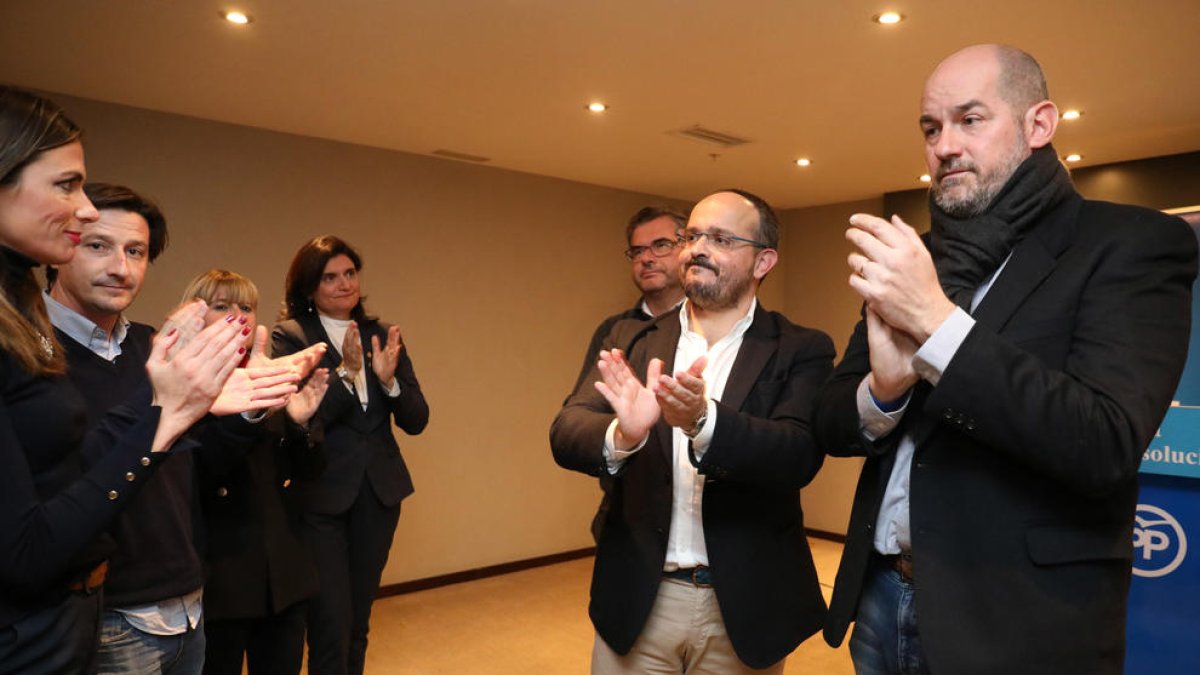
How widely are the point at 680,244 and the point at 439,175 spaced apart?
2.72m

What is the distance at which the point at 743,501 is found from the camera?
179cm

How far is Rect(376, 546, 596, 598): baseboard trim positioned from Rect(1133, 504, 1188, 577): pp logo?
12.6 ft

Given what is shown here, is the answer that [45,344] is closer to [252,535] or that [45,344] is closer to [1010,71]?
[252,535]

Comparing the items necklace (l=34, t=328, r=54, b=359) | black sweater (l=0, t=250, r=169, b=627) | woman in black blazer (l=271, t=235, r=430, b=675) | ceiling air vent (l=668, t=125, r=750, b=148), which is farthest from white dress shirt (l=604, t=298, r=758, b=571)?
ceiling air vent (l=668, t=125, r=750, b=148)

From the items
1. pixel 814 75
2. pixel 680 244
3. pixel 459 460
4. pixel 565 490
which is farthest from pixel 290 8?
pixel 565 490

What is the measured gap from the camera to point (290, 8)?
2930mm

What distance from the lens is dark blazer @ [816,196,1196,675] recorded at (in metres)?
1.10

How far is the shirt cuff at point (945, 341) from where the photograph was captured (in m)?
1.14

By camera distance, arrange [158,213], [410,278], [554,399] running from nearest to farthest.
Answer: [158,213], [410,278], [554,399]

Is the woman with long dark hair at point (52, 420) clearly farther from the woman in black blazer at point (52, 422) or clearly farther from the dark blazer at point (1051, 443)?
the dark blazer at point (1051, 443)

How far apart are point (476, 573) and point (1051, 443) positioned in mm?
4944

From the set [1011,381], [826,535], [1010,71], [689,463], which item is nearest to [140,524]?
[689,463]

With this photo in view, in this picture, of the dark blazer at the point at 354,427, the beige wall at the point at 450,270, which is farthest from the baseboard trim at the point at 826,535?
the dark blazer at the point at 354,427

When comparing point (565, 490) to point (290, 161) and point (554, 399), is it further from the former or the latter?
point (290, 161)
